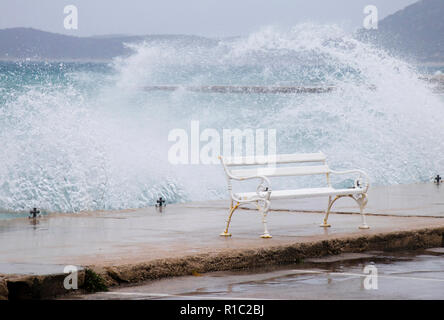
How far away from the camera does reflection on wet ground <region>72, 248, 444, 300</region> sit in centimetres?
652

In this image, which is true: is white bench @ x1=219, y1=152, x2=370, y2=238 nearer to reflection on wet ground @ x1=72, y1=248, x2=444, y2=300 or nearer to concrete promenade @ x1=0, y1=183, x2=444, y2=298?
concrete promenade @ x1=0, y1=183, x2=444, y2=298

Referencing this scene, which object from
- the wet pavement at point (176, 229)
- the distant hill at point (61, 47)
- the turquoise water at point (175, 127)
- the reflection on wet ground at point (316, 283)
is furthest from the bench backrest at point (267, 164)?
the distant hill at point (61, 47)

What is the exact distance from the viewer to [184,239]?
29.4 ft

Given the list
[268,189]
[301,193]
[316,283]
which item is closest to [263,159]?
[301,193]

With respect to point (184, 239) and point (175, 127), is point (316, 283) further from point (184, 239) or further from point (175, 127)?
point (175, 127)

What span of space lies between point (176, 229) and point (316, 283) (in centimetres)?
322

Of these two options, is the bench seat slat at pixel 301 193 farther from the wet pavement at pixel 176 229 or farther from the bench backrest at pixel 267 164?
the wet pavement at pixel 176 229

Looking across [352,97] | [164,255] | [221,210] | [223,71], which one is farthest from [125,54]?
[164,255]

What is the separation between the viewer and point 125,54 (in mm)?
64812

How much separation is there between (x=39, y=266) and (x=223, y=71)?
48009 mm

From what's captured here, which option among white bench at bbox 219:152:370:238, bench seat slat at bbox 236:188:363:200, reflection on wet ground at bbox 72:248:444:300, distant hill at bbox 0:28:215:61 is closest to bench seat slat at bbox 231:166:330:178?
white bench at bbox 219:152:370:238

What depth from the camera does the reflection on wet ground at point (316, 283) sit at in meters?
6.52

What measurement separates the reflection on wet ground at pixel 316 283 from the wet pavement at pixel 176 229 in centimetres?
45
